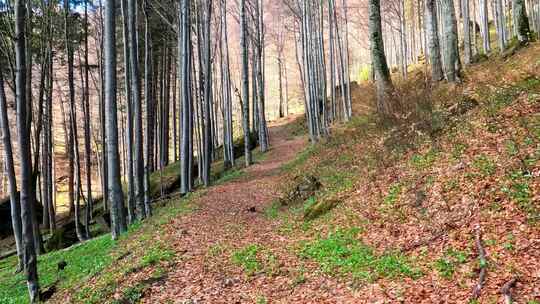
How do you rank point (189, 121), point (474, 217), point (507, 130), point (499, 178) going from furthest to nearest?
point (189, 121)
point (507, 130)
point (499, 178)
point (474, 217)

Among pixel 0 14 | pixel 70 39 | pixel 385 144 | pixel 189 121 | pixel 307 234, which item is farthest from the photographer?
pixel 70 39

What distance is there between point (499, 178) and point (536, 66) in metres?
4.89

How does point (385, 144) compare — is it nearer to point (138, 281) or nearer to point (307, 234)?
point (307, 234)

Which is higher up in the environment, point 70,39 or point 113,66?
point 70,39

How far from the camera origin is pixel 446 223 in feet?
19.8

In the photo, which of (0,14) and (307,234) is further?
(0,14)

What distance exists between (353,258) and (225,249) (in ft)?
10.6

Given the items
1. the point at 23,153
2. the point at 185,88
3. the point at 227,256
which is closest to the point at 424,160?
the point at 227,256

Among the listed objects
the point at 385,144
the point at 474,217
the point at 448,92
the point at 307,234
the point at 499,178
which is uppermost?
the point at 448,92

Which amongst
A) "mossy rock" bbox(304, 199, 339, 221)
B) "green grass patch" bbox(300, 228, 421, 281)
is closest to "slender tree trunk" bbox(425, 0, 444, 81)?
"mossy rock" bbox(304, 199, 339, 221)

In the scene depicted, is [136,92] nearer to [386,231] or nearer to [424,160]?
[424,160]

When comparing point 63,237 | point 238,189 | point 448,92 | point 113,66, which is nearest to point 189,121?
point 238,189

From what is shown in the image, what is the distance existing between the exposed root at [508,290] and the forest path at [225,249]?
236 cm

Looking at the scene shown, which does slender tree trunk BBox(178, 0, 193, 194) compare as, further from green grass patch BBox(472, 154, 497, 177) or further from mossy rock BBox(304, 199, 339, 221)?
green grass patch BBox(472, 154, 497, 177)
